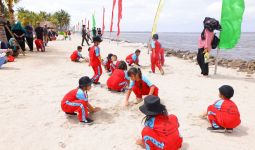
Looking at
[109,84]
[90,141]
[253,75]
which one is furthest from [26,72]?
[253,75]

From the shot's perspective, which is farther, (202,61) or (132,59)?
(132,59)

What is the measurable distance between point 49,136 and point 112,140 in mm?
1065

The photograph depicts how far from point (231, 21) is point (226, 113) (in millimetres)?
5790

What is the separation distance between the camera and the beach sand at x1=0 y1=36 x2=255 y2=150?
3.83m

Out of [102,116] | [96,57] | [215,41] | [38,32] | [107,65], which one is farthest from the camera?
[38,32]

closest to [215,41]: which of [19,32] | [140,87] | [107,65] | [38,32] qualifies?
[107,65]

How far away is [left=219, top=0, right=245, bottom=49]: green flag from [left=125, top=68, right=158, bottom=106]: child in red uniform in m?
5.00

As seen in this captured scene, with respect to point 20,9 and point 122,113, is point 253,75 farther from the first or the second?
point 20,9

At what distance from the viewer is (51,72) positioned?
9031 millimetres

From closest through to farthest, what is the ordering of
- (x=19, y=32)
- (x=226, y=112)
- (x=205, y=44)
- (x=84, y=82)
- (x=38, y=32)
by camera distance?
(x=226, y=112) < (x=84, y=82) < (x=205, y=44) < (x=19, y=32) < (x=38, y=32)

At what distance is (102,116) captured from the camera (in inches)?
191

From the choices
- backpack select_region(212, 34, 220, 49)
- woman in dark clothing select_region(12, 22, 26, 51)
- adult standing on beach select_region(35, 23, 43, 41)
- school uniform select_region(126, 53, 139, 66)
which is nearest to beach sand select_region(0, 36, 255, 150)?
backpack select_region(212, 34, 220, 49)

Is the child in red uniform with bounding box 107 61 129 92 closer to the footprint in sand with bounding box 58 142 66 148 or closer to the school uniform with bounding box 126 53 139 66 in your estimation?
the footprint in sand with bounding box 58 142 66 148

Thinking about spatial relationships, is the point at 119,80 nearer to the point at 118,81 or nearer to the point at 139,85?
the point at 118,81
